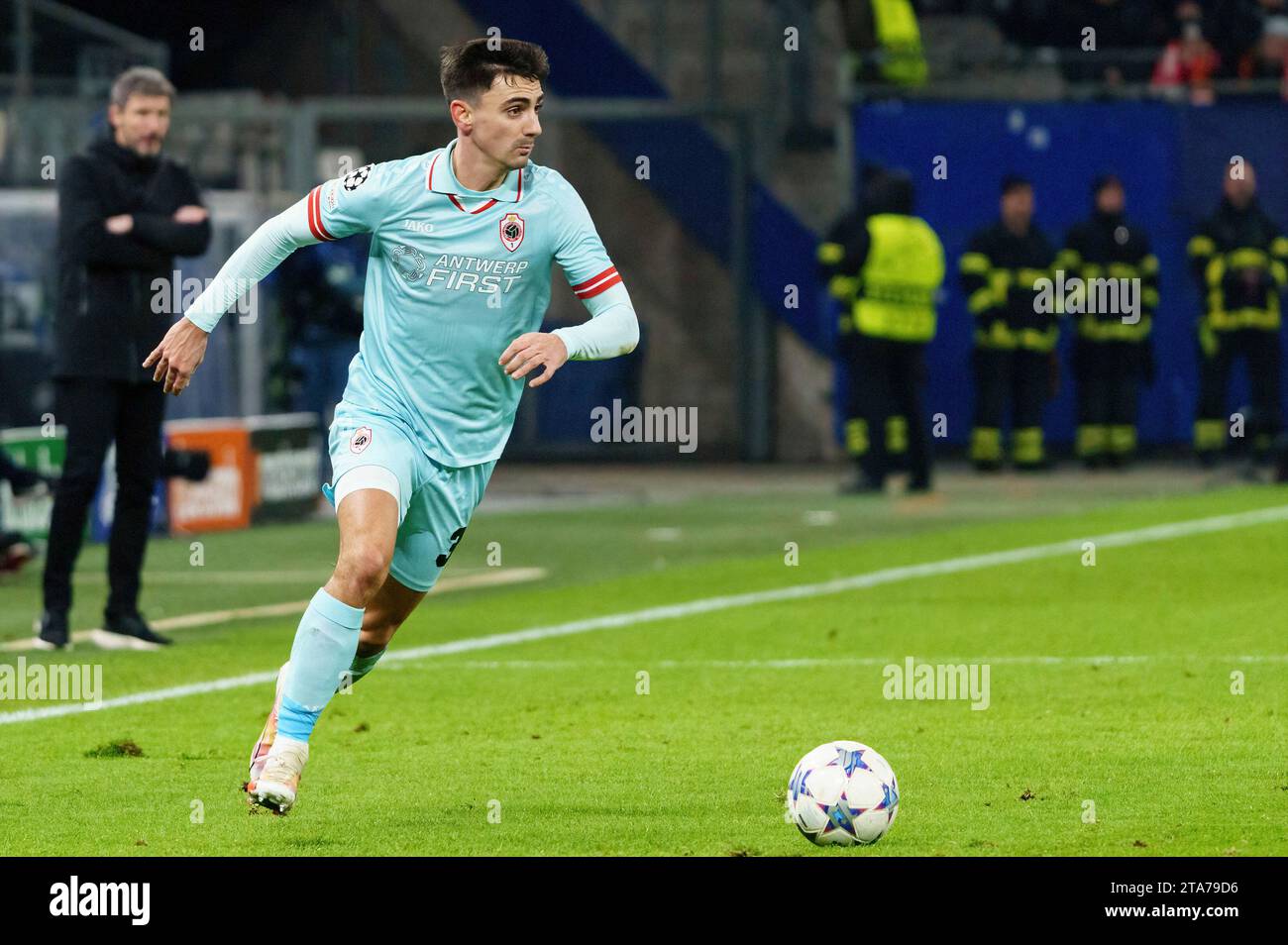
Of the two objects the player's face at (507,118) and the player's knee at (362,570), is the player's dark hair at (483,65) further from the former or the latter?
the player's knee at (362,570)

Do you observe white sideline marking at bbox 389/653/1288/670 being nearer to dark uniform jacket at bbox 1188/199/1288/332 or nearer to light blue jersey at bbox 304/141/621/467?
light blue jersey at bbox 304/141/621/467

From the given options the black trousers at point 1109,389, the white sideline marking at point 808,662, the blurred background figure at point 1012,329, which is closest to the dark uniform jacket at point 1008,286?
the blurred background figure at point 1012,329

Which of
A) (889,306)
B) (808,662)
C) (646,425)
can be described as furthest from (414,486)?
(646,425)

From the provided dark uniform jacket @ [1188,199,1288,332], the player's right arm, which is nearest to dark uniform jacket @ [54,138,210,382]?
the player's right arm

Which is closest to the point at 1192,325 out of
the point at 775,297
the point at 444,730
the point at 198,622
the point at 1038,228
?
the point at 1038,228

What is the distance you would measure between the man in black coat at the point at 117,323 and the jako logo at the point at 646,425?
12254 millimetres

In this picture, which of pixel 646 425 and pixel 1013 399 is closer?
pixel 1013 399

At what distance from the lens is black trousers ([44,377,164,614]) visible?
9.69m

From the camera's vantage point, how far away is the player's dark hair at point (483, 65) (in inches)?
260

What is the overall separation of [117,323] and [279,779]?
3.98 m

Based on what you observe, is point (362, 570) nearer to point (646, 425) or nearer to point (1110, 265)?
point (1110, 265)

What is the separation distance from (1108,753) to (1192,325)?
14.9 metres

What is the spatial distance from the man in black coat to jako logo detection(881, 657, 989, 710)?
2979 mm
